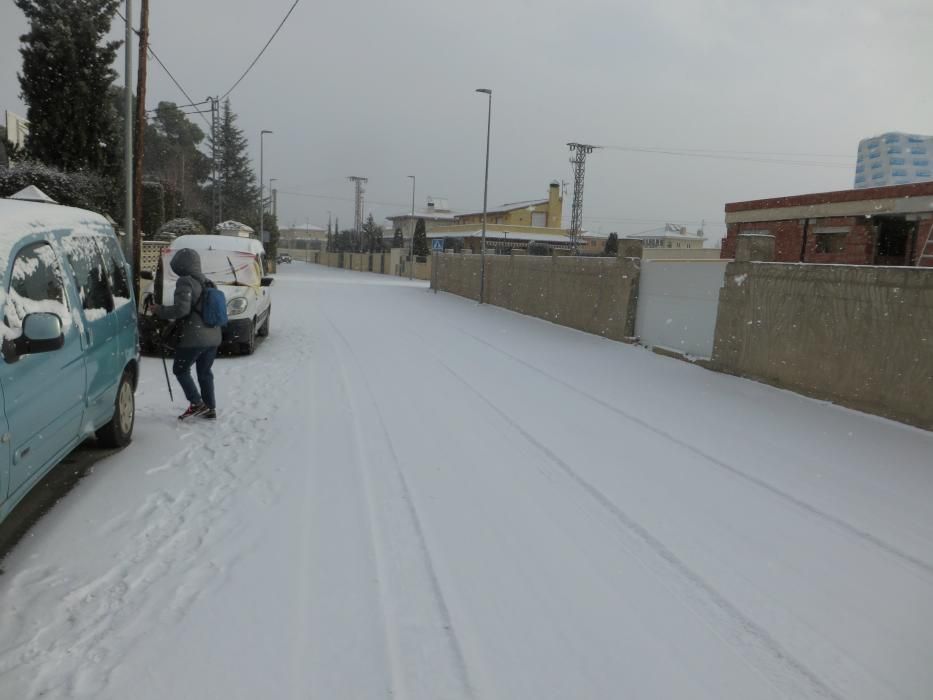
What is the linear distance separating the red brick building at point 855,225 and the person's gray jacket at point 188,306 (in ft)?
46.3

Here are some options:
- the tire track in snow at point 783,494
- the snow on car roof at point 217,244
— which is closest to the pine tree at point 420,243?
the snow on car roof at point 217,244

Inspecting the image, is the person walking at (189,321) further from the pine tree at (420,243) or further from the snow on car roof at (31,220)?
the pine tree at (420,243)

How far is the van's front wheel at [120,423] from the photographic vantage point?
569 cm

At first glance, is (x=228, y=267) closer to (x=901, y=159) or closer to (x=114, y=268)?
(x=114, y=268)

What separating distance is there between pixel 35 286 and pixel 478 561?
3101mm

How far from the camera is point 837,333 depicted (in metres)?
8.48

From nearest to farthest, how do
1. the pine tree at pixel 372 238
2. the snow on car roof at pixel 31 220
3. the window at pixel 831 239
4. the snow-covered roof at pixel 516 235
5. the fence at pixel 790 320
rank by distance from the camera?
the snow on car roof at pixel 31 220 → the fence at pixel 790 320 → the window at pixel 831 239 → the snow-covered roof at pixel 516 235 → the pine tree at pixel 372 238

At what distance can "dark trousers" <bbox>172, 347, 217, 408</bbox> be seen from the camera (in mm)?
6609

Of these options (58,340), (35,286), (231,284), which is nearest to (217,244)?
(231,284)

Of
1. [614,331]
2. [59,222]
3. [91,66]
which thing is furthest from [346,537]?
[91,66]

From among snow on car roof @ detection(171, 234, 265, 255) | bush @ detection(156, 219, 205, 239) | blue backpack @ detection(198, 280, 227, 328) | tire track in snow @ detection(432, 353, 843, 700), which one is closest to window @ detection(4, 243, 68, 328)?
blue backpack @ detection(198, 280, 227, 328)

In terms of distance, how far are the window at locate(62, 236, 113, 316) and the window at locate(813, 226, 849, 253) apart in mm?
20750

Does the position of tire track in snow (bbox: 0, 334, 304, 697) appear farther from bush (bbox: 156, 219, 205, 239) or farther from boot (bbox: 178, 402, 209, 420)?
bush (bbox: 156, 219, 205, 239)

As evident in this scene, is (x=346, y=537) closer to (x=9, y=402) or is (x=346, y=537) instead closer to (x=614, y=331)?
(x=9, y=402)
